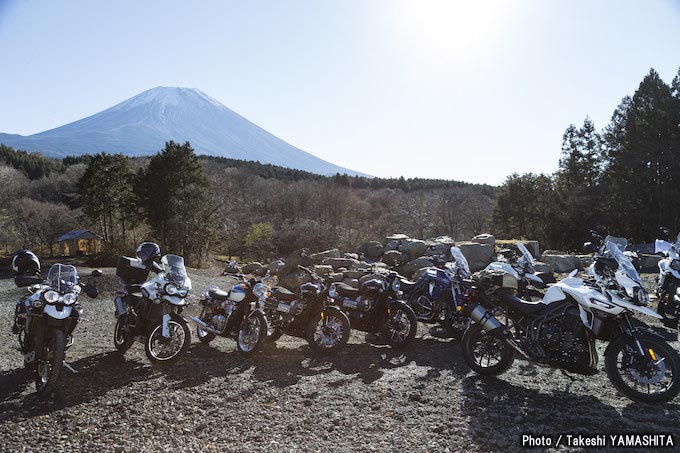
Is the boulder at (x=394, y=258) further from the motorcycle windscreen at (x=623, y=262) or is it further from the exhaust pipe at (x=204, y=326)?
the motorcycle windscreen at (x=623, y=262)

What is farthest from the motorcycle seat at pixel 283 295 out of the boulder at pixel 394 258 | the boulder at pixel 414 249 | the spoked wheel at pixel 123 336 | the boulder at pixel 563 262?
the boulder at pixel 414 249

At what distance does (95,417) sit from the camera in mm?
3818

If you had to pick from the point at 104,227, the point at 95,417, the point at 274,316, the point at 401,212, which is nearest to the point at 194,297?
the point at 274,316

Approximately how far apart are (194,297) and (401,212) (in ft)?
112

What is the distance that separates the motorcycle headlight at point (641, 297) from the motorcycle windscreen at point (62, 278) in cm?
536

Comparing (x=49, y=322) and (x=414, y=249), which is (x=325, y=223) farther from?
(x=49, y=322)

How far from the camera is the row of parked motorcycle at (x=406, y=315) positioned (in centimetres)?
404

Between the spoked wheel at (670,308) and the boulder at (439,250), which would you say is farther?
the boulder at (439,250)

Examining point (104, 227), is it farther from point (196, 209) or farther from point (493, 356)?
point (493, 356)

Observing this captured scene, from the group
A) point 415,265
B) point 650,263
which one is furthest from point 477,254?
point 650,263

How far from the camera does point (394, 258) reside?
17.1 meters

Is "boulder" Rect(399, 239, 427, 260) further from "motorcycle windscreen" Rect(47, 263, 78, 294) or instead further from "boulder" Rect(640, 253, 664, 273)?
"motorcycle windscreen" Rect(47, 263, 78, 294)

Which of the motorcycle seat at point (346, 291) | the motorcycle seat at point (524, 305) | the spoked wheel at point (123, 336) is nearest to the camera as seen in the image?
the motorcycle seat at point (524, 305)

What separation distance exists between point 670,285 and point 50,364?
911 cm
